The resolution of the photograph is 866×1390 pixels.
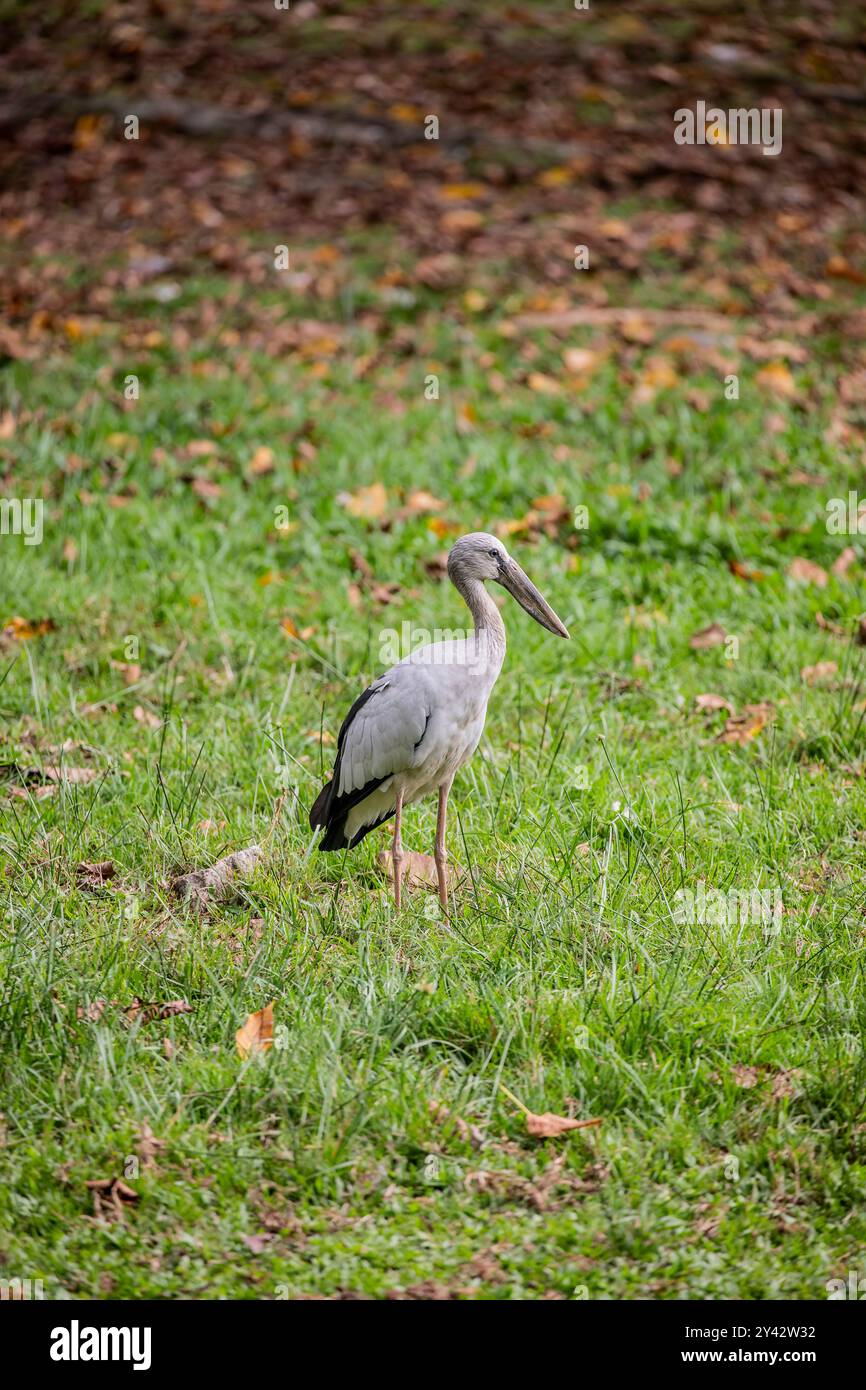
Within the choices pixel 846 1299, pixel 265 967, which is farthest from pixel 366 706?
pixel 846 1299

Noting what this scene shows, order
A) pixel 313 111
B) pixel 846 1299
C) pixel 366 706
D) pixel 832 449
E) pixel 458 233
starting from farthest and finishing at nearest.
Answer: pixel 313 111
pixel 458 233
pixel 832 449
pixel 366 706
pixel 846 1299

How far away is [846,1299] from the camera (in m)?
3.08

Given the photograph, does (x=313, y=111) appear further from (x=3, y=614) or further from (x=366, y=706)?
(x=366, y=706)

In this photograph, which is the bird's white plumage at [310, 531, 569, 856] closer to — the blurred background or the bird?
the bird

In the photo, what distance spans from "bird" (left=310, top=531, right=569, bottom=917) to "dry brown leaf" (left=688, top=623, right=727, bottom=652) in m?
1.79

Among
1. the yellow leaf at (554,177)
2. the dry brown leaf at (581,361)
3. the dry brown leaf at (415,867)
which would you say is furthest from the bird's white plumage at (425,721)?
the yellow leaf at (554,177)

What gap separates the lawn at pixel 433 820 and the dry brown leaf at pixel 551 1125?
0.03 metres

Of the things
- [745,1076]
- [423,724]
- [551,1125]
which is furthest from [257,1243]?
[423,724]

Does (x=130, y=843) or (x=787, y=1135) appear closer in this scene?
(x=787, y=1135)

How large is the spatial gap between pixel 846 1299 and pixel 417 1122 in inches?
40.1

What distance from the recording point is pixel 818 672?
5.65m

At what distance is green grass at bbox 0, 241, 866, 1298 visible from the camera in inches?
126

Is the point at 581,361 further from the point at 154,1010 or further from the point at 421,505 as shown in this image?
the point at 154,1010

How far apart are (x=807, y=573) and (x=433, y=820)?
252cm
